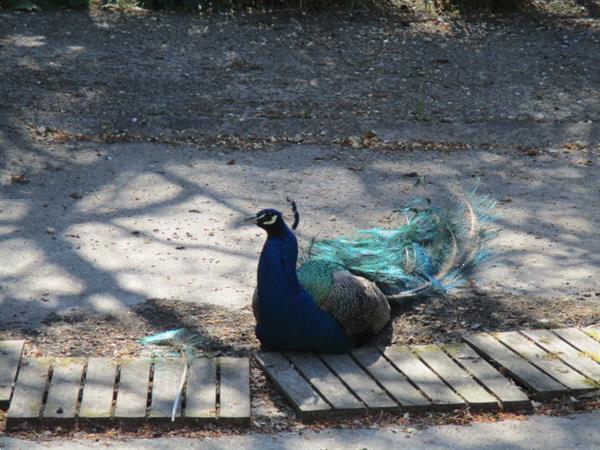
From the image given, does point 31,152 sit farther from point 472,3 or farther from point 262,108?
point 472,3

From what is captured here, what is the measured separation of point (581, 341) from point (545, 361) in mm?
267

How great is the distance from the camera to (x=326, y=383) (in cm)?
418

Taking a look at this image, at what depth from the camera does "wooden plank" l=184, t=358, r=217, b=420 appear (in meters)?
3.94

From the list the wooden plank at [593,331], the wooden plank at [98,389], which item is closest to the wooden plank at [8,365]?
the wooden plank at [98,389]

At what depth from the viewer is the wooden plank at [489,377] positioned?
4113mm

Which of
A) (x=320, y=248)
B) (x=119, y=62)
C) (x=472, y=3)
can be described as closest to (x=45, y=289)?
(x=320, y=248)

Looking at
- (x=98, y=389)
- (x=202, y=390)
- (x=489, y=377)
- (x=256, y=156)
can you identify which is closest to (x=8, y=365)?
(x=98, y=389)

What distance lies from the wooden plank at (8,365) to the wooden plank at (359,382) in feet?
3.79

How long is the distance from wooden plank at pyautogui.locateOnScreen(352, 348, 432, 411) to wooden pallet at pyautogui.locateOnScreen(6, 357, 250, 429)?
0.47 meters

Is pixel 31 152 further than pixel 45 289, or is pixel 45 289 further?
pixel 31 152

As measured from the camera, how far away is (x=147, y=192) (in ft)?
20.3

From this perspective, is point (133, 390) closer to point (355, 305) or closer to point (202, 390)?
point (202, 390)

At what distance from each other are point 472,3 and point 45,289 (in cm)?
597

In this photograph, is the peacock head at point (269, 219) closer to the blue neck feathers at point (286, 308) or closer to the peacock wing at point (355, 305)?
the blue neck feathers at point (286, 308)
